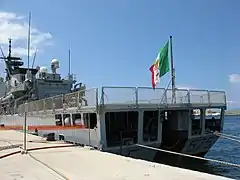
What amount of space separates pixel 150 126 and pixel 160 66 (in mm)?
4154

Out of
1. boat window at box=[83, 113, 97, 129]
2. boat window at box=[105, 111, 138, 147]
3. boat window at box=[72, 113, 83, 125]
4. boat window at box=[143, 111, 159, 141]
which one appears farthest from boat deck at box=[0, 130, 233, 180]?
boat window at box=[143, 111, 159, 141]

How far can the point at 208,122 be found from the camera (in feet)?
63.6

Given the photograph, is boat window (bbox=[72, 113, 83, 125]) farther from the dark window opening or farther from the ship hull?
the dark window opening

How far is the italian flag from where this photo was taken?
1967cm

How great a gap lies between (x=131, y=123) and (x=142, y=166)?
8.75 metres

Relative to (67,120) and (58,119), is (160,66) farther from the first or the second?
(58,119)

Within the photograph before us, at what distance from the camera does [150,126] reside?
1739 cm

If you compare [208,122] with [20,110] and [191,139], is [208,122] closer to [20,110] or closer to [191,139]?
[191,139]

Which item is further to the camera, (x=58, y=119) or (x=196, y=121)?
(x=58, y=119)

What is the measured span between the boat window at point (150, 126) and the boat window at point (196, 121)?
2.02 meters

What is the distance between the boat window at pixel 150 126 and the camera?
55.7ft

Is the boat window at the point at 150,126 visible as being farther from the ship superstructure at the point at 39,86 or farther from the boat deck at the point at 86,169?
the ship superstructure at the point at 39,86

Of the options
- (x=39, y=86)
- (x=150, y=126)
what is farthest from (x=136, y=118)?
(x=39, y=86)

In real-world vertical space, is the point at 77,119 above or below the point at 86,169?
above
